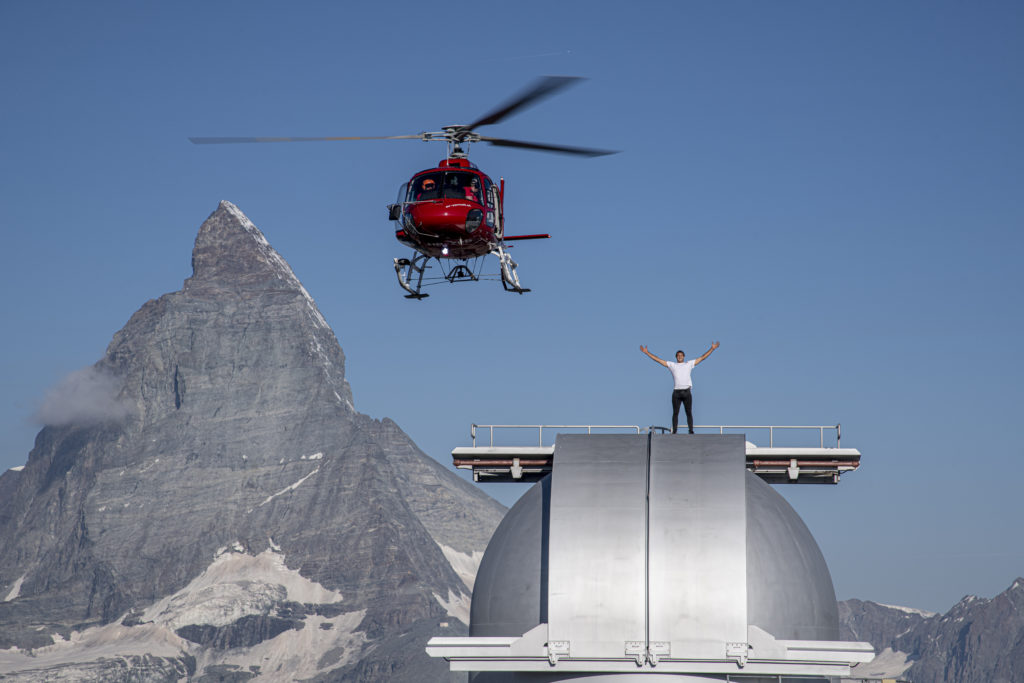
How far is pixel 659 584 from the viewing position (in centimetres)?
2181

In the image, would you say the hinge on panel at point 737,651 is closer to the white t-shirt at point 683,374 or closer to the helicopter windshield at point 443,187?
the white t-shirt at point 683,374

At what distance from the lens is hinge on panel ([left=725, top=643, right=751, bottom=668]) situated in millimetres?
21531

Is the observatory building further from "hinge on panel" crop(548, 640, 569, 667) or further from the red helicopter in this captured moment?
the red helicopter

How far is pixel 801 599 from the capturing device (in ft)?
76.3

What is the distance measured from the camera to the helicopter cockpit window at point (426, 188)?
42.9m

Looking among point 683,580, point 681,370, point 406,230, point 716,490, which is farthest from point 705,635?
point 406,230

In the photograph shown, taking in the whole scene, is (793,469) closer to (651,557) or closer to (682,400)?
(682,400)

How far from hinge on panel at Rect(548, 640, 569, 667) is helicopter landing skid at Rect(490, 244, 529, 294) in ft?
77.0

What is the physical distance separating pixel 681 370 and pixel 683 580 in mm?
6284

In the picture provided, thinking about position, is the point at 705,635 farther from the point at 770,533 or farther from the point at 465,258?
the point at 465,258

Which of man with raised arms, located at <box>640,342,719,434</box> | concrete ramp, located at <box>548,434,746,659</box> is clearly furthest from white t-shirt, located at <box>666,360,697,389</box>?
concrete ramp, located at <box>548,434,746,659</box>

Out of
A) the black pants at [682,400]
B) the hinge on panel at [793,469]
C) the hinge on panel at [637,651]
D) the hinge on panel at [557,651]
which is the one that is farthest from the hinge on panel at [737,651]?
the hinge on panel at [793,469]

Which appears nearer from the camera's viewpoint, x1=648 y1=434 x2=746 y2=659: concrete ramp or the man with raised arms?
x1=648 y1=434 x2=746 y2=659: concrete ramp

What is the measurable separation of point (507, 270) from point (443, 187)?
4.00 metres
